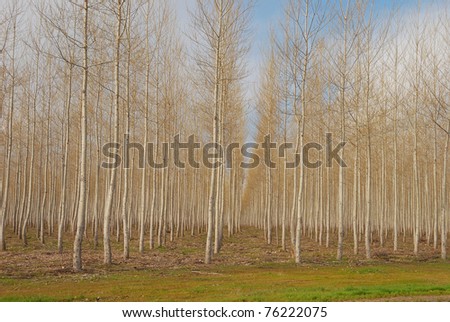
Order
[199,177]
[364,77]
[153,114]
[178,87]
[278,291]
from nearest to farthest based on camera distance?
[278,291], [364,77], [153,114], [178,87], [199,177]

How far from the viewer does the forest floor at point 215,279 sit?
8258 mm

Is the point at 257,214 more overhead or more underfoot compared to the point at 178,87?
more underfoot

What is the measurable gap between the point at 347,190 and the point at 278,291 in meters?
28.6

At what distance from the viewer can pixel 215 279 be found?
10.6 meters

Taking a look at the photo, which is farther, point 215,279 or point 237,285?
point 215,279

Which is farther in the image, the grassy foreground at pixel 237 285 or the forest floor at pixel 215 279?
the forest floor at pixel 215 279

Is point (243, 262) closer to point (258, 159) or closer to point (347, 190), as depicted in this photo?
point (258, 159)

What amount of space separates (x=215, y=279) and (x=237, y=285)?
1.14 m

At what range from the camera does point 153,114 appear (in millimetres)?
19438

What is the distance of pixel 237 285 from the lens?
9.55 meters

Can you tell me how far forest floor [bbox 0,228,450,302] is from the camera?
826 centimetres

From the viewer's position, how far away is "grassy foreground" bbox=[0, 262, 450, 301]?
26.8ft

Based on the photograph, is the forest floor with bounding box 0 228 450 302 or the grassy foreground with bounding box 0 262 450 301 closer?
the grassy foreground with bounding box 0 262 450 301

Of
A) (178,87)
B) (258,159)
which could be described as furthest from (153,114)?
(258,159)
